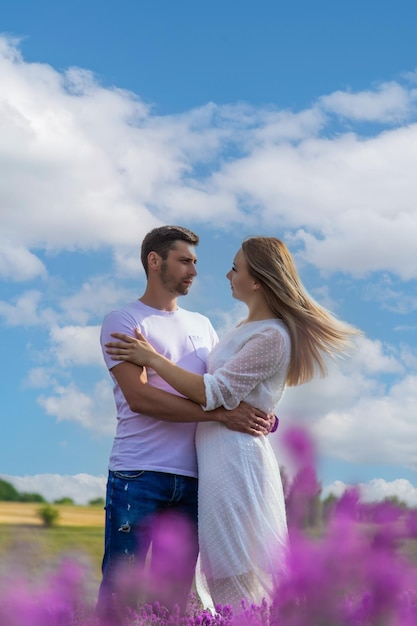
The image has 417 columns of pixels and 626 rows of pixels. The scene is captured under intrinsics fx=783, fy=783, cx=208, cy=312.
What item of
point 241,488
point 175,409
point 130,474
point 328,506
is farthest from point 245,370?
point 328,506

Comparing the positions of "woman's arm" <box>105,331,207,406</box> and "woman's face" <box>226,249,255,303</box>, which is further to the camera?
"woman's face" <box>226,249,255,303</box>

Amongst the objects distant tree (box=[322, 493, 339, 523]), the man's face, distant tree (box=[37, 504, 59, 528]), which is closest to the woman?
the man's face

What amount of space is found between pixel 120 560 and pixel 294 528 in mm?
2245

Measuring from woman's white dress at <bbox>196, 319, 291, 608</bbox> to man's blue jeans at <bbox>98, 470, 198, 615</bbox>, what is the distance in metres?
0.16

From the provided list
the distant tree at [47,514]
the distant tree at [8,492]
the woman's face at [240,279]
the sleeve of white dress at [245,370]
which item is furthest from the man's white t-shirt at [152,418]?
the distant tree at [8,492]

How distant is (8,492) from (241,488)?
1.36 m

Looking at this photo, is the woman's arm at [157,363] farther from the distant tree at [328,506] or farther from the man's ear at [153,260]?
the distant tree at [328,506]

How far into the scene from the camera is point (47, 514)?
2.58 meters

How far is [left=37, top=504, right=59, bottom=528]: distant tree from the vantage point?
7.62 ft

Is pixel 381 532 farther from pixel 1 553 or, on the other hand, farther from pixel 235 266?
pixel 235 266

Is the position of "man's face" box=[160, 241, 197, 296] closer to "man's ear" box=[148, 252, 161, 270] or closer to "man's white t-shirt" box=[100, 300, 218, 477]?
"man's ear" box=[148, 252, 161, 270]

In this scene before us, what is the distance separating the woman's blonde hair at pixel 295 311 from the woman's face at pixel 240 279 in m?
0.03

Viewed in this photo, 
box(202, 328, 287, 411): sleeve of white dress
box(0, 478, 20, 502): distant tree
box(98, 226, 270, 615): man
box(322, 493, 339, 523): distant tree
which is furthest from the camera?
box(98, 226, 270, 615): man

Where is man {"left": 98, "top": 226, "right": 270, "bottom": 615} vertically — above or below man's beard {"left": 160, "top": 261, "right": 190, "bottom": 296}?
below
